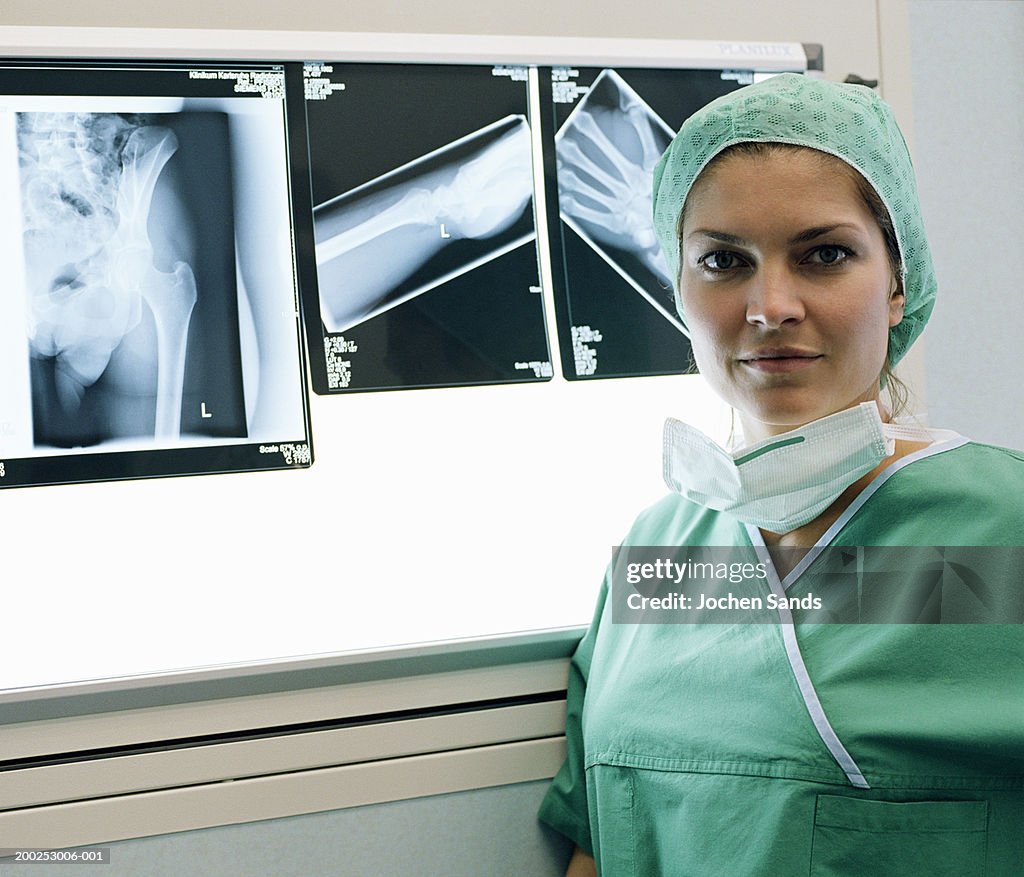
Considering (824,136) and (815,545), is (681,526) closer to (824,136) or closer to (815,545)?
(815,545)

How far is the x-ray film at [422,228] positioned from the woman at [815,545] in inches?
6.8

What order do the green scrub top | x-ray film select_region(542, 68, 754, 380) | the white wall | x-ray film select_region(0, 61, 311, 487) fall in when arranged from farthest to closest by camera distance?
the white wall, x-ray film select_region(542, 68, 754, 380), x-ray film select_region(0, 61, 311, 487), the green scrub top

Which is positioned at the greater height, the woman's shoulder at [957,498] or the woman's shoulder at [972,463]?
the woman's shoulder at [972,463]

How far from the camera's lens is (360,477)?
Answer: 2.95ft

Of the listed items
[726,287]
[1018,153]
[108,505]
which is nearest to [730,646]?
[726,287]

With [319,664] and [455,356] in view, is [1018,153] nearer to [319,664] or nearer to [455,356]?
[455,356]

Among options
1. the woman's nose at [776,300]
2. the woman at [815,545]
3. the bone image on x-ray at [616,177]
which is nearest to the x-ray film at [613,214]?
the bone image on x-ray at [616,177]

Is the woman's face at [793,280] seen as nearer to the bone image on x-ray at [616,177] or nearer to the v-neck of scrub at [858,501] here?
the v-neck of scrub at [858,501]

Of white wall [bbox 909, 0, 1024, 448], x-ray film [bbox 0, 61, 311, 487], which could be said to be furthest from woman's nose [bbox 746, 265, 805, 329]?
white wall [bbox 909, 0, 1024, 448]

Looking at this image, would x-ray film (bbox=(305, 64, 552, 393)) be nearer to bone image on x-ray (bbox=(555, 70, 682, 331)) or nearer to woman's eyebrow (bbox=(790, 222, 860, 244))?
bone image on x-ray (bbox=(555, 70, 682, 331))

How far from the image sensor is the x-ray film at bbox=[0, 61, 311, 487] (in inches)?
32.2

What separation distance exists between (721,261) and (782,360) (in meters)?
0.09

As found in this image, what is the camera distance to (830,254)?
0.71m

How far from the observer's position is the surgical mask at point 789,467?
2.38 ft
